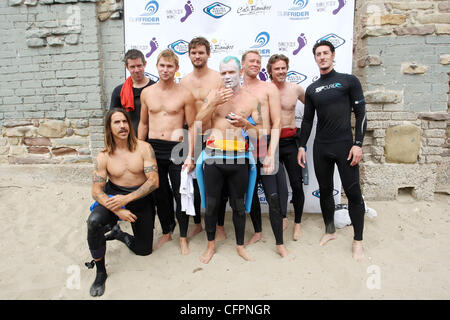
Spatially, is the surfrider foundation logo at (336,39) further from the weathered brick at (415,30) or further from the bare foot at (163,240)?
the bare foot at (163,240)

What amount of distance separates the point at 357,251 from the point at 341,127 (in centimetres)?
130

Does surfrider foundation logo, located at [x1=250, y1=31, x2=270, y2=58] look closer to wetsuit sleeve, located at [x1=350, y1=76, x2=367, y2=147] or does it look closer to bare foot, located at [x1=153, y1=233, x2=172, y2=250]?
wetsuit sleeve, located at [x1=350, y1=76, x2=367, y2=147]

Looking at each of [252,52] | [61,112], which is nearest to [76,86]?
[61,112]

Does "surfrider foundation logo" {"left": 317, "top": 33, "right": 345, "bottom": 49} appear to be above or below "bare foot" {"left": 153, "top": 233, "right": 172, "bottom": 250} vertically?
above

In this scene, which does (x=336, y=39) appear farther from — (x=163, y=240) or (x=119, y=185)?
(x=163, y=240)

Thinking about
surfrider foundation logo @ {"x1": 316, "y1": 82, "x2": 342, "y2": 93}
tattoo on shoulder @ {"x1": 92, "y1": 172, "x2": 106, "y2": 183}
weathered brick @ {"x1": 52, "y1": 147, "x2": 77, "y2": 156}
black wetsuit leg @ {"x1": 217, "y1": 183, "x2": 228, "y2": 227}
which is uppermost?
surfrider foundation logo @ {"x1": 316, "y1": 82, "x2": 342, "y2": 93}

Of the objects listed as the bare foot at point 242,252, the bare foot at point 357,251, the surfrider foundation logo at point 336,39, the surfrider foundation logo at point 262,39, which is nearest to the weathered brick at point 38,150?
the bare foot at point 242,252

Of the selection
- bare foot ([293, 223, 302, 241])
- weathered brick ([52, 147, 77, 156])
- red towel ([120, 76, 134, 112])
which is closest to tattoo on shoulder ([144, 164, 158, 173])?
red towel ([120, 76, 134, 112])

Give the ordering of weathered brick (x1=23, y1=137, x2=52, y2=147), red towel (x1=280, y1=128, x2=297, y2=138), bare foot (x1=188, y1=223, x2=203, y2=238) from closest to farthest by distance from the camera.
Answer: red towel (x1=280, y1=128, x2=297, y2=138), bare foot (x1=188, y1=223, x2=203, y2=238), weathered brick (x1=23, y1=137, x2=52, y2=147)

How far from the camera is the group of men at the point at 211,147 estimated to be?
2.86 m

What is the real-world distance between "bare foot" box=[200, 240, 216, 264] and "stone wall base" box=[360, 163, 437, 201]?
2.39 m

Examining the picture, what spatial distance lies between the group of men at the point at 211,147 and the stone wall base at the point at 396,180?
118cm

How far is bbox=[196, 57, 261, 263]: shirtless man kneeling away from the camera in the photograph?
2816mm

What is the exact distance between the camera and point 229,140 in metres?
2.87
